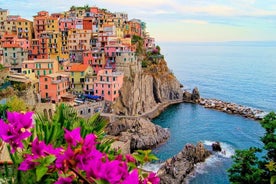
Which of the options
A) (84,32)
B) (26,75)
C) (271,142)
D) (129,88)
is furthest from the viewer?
(84,32)

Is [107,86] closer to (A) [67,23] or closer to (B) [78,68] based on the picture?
(B) [78,68]

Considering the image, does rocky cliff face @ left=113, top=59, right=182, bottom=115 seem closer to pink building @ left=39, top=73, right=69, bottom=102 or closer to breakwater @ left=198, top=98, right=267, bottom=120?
breakwater @ left=198, top=98, right=267, bottom=120

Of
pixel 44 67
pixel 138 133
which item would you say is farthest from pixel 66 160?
pixel 44 67

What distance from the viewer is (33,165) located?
8.25 ft

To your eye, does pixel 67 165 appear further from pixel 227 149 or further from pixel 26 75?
pixel 26 75

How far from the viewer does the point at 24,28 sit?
2121 inches

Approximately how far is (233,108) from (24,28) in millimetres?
40967

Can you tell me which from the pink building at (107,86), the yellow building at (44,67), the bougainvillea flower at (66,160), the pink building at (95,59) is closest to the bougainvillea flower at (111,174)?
the bougainvillea flower at (66,160)

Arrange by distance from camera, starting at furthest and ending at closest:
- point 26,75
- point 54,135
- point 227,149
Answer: point 26,75
point 227,149
point 54,135

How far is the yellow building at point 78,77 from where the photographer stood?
44031 millimetres

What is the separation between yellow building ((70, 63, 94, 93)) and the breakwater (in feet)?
77.5

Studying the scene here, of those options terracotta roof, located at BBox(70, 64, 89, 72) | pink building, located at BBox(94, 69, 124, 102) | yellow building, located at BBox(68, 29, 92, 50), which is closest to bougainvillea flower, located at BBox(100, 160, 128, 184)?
pink building, located at BBox(94, 69, 124, 102)

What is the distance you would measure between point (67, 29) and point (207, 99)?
3120cm

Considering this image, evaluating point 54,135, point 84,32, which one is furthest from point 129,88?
point 54,135
